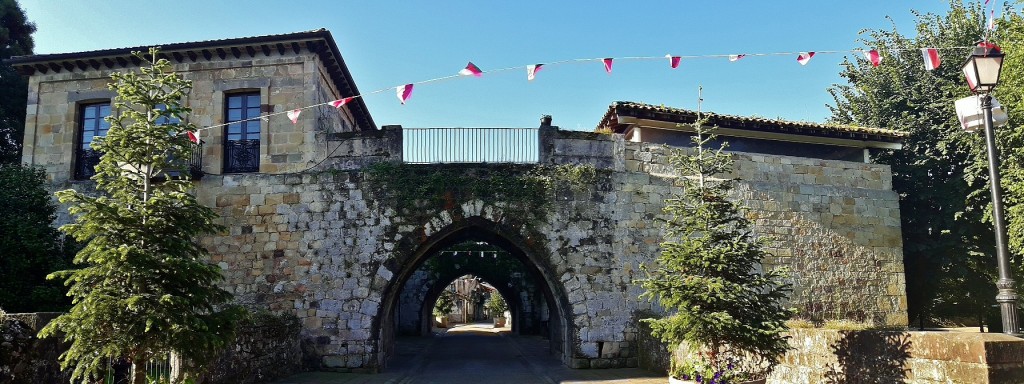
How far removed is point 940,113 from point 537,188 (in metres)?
11.0

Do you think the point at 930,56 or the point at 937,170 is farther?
the point at 937,170

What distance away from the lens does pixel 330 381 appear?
12867 mm

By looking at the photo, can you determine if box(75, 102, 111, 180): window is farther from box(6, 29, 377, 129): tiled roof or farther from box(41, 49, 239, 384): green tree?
box(41, 49, 239, 384): green tree

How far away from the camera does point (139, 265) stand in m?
7.51

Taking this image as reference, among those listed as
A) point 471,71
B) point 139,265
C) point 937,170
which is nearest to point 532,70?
point 471,71

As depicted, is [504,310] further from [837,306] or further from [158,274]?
[158,274]

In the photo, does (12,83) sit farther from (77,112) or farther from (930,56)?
(930,56)

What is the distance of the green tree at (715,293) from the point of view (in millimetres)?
9219

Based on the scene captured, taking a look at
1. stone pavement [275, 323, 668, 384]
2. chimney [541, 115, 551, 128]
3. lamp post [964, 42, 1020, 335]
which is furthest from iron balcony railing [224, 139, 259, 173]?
lamp post [964, 42, 1020, 335]

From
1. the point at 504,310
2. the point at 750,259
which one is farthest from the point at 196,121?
the point at 504,310

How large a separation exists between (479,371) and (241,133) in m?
7.21

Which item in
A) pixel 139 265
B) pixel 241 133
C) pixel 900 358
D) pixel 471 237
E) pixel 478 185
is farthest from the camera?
pixel 471 237

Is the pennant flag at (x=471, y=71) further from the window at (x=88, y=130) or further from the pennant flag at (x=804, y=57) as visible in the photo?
the window at (x=88, y=130)

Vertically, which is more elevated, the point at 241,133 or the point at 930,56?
the point at 241,133
